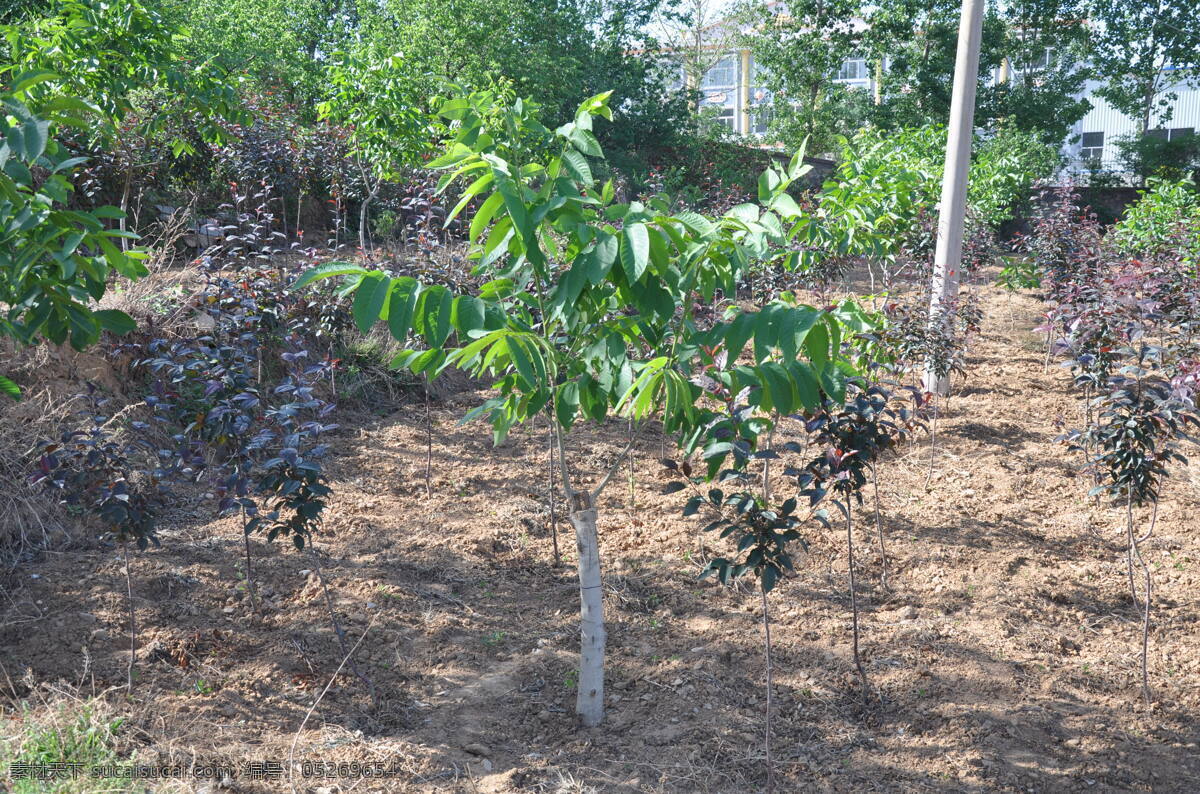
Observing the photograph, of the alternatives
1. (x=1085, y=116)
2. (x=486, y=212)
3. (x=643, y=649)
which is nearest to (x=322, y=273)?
(x=486, y=212)

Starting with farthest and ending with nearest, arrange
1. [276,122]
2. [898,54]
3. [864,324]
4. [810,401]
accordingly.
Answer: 1. [898,54]
2. [276,122]
3. [864,324]
4. [810,401]

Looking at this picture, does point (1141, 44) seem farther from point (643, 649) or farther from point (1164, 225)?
point (643, 649)

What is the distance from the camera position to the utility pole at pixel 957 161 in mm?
7098

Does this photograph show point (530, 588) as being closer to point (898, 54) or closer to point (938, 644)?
point (938, 644)

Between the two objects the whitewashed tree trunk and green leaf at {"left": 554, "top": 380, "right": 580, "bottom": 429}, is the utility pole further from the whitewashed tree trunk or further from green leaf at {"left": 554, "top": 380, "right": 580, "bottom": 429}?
green leaf at {"left": 554, "top": 380, "right": 580, "bottom": 429}

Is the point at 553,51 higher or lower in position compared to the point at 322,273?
higher

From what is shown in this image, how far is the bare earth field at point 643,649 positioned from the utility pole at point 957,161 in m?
1.93

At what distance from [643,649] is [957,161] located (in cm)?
515

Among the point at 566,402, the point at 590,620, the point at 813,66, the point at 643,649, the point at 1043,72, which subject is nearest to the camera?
the point at 566,402

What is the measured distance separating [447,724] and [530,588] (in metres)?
1.19

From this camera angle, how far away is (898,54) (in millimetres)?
20516

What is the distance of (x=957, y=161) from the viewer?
23.9 feet

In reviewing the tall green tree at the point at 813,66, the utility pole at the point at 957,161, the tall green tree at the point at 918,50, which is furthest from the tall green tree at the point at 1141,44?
the utility pole at the point at 957,161

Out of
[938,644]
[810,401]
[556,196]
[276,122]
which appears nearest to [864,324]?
[810,401]
